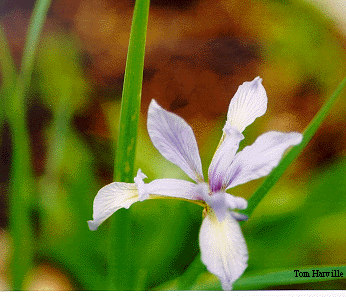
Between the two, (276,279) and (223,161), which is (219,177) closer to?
(223,161)

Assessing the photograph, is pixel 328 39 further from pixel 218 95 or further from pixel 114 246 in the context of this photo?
pixel 114 246

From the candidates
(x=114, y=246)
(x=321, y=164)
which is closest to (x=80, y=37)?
(x=114, y=246)

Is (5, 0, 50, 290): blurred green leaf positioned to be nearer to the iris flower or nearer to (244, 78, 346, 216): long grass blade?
the iris flower

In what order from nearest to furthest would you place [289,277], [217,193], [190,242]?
[217,193], [289,277], [190,242]

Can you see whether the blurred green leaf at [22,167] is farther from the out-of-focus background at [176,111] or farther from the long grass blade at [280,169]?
the long grass blade at [280,169]

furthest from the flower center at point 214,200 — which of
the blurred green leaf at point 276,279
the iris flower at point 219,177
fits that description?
the blurred green leaf at point 276,279
